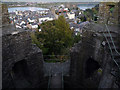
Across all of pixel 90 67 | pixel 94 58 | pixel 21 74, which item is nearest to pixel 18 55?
pixel 21 74

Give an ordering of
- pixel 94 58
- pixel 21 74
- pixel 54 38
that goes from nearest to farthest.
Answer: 1. pixel 94 58
2. pixel 21 74
3. pixel 54 38

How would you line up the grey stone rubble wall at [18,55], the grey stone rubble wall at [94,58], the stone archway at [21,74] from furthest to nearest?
the stone archway at [21,74] < the grey stone rubble wall at [18,55] < the grey stone rubble wall at [94,58]

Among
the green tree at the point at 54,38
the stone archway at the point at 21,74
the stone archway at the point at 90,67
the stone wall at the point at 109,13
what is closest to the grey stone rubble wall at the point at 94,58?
the stone archway at the point at 90,67

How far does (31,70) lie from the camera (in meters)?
6.21

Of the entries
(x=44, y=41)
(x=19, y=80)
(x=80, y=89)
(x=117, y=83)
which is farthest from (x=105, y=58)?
(x=44, y=41)

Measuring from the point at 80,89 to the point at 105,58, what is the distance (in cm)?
316

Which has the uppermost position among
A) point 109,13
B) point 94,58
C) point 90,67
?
point 109,13

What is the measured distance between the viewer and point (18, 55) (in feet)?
18.1

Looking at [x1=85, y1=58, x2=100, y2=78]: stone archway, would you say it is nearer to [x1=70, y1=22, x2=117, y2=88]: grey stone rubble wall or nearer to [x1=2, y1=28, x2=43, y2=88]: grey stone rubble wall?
[x1=70, y1=22, x2=117, y2=88]: grey stone rubble wall

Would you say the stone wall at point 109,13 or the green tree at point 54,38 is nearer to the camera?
the stone wall at point 109,13

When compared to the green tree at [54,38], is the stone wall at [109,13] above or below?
above

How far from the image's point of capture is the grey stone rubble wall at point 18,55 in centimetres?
506

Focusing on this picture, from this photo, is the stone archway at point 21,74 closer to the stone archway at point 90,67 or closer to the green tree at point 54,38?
the stone archway at point 90,67

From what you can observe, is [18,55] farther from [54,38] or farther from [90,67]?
[54,38]
